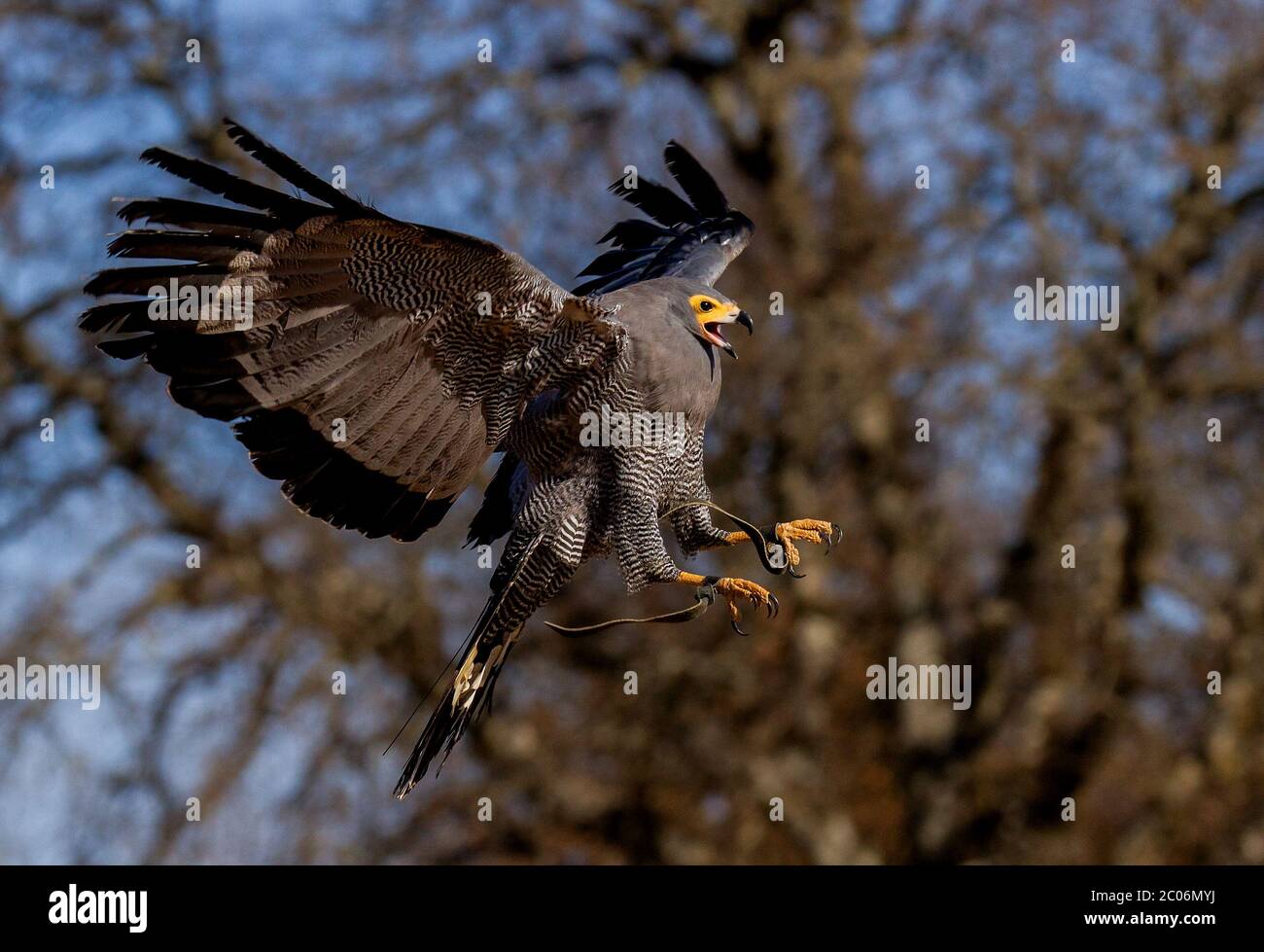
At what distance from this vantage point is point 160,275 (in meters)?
3.21

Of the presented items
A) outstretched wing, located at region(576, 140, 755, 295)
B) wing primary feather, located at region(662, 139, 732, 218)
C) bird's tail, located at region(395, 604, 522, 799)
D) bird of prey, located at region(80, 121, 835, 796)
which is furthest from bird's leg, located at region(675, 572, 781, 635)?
wing primary feather, located at region(662, 139, 732, 218)

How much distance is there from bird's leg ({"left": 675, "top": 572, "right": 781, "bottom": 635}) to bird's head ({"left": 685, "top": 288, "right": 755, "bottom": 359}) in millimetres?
500

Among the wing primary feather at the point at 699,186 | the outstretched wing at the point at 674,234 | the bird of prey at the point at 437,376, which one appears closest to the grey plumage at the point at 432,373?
the bird of prey at the point at 437,376

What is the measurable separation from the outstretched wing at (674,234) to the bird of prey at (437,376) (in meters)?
0.99

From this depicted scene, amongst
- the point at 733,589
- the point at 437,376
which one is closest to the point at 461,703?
the point at 733,589

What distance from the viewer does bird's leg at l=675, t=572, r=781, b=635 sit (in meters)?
3.35

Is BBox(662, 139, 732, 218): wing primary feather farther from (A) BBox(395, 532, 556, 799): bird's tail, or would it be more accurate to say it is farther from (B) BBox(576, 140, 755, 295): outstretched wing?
(A) BBox(395, 532, 556, 799): bird's tail

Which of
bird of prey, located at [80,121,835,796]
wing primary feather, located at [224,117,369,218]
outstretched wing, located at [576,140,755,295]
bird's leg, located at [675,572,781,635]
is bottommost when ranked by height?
bird's leg, located at [675,572,781,635]

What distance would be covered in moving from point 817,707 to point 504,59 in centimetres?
724

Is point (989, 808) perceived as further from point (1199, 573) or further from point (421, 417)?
point (421, 417)

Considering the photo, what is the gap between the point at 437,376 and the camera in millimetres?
3641

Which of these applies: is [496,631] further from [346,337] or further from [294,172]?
[294,172]

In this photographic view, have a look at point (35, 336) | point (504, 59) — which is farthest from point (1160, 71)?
point (35, 336)

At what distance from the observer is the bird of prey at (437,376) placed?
3232mm
